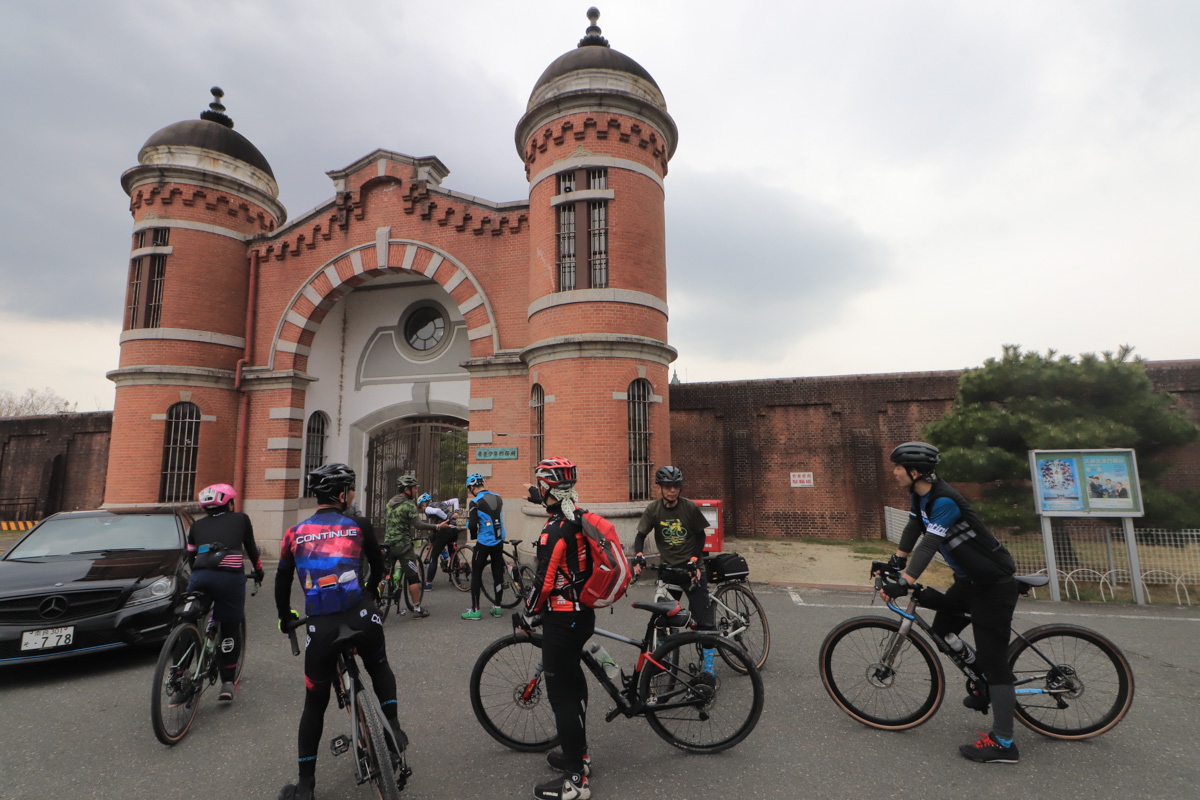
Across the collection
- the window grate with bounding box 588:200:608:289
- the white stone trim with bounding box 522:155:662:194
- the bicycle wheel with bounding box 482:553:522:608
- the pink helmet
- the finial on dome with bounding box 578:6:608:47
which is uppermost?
the finial on dome with bounding box 578:6:608:47

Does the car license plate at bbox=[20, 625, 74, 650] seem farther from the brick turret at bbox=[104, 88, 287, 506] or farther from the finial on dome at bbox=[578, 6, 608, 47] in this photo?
the finial on dome at bbox=[578, 6, 608, 47]

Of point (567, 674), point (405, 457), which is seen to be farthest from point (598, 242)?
point (567, 674)

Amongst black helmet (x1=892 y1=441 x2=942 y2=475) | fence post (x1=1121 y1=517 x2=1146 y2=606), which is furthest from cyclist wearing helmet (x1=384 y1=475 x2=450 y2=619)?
fence post (x1=1121 y1=517 x2=1146 y2=606)

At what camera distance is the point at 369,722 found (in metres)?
2.90

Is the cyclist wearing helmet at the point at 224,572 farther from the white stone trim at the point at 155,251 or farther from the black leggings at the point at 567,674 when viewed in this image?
the white stone trim at the point at 155,251

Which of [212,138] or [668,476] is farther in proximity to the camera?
[212,138]

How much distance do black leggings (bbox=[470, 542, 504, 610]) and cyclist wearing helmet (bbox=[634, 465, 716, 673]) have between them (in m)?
2.66

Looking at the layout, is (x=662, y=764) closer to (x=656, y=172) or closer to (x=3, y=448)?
(x=656, y=172)

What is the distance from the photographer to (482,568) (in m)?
7.07

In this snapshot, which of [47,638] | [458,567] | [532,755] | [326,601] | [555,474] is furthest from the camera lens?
[458,567]

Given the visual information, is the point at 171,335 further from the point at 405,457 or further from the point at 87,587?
the point at 87,587

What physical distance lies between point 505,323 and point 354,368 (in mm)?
5198

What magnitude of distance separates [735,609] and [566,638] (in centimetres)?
270

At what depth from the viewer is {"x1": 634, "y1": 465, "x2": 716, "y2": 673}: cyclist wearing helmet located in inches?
193
